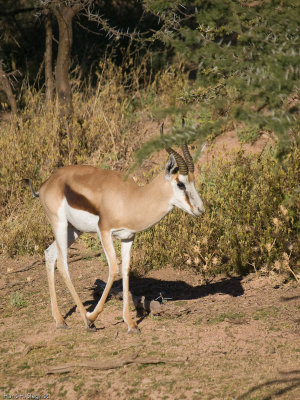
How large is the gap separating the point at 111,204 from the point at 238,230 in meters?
2.33

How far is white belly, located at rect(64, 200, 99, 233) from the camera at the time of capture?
6.12 meters

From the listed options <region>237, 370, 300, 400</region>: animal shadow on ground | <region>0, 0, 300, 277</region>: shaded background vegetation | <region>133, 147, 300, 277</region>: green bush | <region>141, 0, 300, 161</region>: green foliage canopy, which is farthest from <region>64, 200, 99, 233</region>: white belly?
<region>237, 370, 300, 400</region>: animal shadow on ground

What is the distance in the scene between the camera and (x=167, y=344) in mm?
5641

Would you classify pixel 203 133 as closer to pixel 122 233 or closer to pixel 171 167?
pixel 171 167

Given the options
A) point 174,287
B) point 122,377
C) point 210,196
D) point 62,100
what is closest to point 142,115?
point 62,100

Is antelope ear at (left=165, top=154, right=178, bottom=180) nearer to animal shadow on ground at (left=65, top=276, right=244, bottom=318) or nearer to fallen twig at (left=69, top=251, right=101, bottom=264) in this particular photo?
animal shadow on ground at (left=65, top=276, right=244, bottom=318)

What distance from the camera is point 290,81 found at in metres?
3.84

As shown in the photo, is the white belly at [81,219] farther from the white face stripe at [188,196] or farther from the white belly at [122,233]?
the white face stripe at [188,196]

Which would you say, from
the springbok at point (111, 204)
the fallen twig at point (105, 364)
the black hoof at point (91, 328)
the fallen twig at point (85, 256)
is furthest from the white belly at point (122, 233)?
the fallen twig at point (85, 256)

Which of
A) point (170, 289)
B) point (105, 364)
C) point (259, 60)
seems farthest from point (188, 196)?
point (170, 289)

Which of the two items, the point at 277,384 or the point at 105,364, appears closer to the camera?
the point at 277,384

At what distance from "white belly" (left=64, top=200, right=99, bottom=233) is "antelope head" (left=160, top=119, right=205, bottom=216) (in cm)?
88

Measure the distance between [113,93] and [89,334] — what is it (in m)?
7.35

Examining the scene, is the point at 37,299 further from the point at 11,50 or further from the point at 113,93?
the point at 11,50
